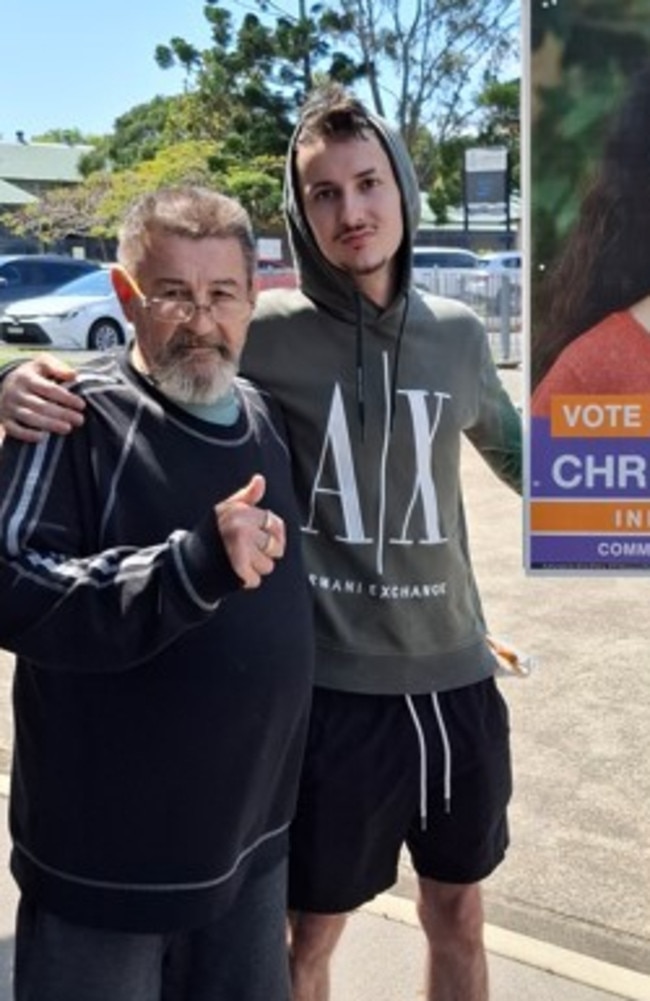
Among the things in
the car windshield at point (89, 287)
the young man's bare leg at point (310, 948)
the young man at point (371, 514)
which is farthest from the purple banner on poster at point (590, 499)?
the car windshield at point (89, 287)

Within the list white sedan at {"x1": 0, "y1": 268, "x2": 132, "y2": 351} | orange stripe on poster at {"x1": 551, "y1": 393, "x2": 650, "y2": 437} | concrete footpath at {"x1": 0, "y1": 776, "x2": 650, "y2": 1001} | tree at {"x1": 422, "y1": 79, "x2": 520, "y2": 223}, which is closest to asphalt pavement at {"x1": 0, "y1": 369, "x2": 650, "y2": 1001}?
concrete footpath at {"x1": 0, "y1": 776, "x2": 650, "y2": 1001}

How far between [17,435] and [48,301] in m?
19.0

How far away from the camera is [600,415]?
2365 millimetres

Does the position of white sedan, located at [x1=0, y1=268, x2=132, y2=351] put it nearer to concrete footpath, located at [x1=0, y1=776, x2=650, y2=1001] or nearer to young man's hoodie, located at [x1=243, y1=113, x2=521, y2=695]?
concrete footpath, located at [x1=0, y1=776, x2=650, y2=1001]

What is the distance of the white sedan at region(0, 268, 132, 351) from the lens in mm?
19547

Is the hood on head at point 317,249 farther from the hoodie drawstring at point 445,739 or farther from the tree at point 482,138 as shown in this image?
the tree at point 482,138

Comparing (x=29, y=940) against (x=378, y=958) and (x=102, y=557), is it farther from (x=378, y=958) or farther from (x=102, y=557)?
(x=378, y=958)

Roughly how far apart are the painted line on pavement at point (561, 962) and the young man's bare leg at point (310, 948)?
70cm

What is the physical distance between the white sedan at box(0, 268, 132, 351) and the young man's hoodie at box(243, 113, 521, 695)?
57.1 feet

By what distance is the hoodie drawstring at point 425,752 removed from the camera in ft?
7.88

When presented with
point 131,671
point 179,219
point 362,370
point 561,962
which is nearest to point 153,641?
point 131,671

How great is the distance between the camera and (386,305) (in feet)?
7.94

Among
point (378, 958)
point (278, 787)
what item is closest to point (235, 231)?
point (278, 787)

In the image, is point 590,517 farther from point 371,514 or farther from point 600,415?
point 371,514
